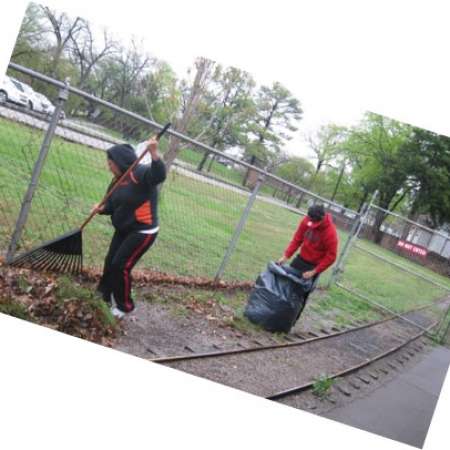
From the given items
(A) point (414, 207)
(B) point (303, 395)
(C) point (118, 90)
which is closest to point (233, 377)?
(B) point (303, 395)

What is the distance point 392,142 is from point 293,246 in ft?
18.3

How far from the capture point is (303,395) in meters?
4.06

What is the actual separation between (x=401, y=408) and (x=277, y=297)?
160cm

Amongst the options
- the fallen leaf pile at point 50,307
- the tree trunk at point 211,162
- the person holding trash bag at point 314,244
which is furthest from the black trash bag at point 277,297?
the fallen leaf pile at point 50,307

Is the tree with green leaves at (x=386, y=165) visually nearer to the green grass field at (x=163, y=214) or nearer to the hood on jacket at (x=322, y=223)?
the green grass field at (x=163, y=214)

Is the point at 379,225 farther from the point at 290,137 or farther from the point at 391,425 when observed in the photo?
the point at 391,425

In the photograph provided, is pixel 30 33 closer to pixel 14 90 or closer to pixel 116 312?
pixel 14 90

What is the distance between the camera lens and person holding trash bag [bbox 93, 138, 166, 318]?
360cm

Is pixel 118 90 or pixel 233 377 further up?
pixel 118 90

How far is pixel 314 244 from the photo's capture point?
4945 millimetres

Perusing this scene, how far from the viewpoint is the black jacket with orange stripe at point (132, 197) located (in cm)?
359

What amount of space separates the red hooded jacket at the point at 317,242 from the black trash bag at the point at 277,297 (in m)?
Answer: 0.25

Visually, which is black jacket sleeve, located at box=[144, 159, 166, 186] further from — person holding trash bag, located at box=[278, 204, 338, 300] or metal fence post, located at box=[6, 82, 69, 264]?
person holding trash bag, located at box=[278, 204, 338, 300]

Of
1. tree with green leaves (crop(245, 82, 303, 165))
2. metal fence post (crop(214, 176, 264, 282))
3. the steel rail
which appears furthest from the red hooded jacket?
tree with green leaves (crop(245, 82, 303, 165))
